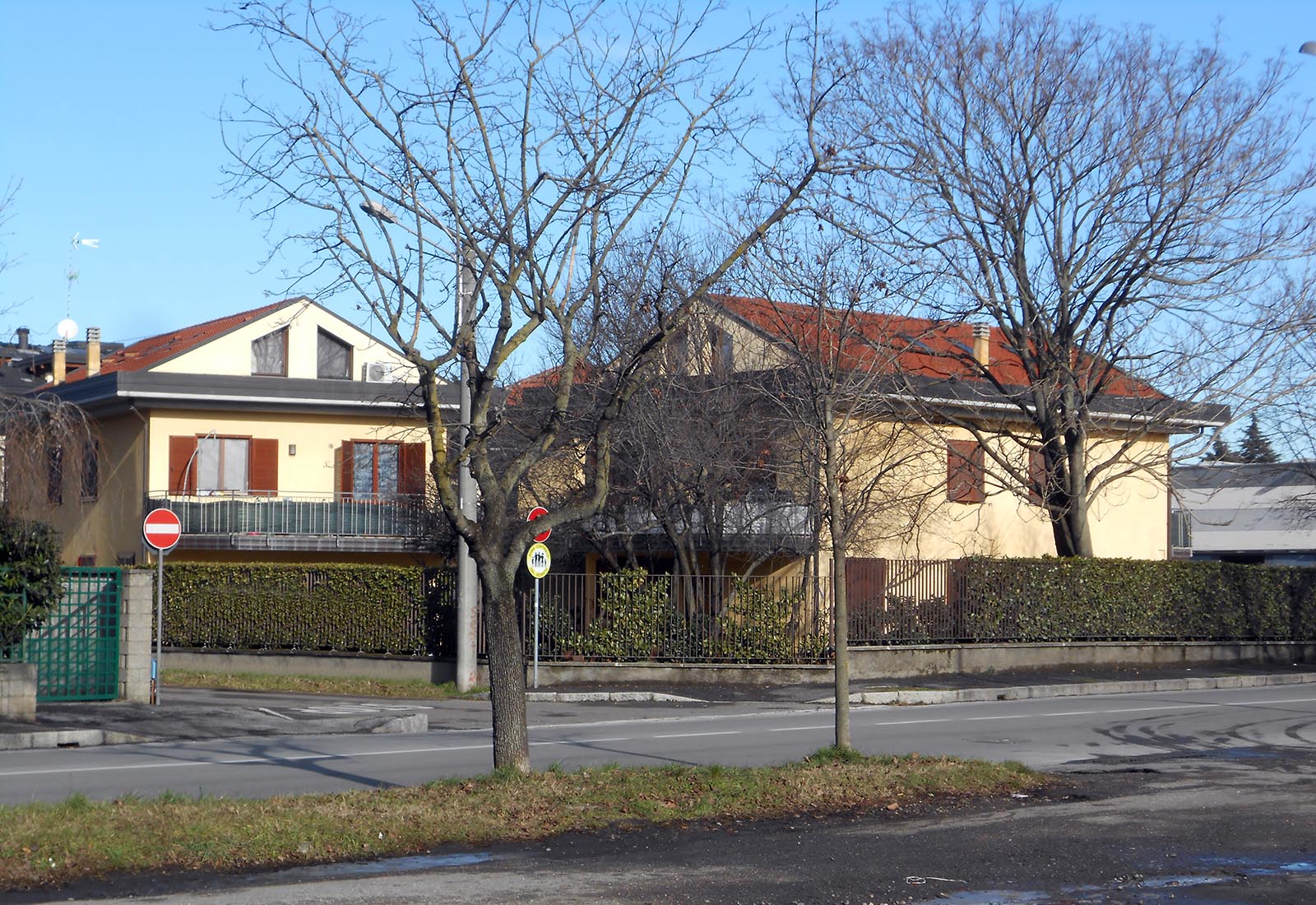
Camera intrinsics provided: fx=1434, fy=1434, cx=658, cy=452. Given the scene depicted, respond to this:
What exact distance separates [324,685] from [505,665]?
52.0 feet

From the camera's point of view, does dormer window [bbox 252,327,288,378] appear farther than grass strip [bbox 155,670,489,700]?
Yes

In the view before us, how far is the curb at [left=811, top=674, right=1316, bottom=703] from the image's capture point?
2425cm

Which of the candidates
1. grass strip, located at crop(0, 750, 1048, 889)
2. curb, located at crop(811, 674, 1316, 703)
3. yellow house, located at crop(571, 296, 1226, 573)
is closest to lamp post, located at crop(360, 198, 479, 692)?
yellow house, located at crop(571, 296, 1226, 573)

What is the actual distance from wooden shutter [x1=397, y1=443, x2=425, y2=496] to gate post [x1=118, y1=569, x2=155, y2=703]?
14.5 m

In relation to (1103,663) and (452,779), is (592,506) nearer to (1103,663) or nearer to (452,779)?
(452,779)

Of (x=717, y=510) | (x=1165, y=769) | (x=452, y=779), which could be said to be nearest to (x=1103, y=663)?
(x=717, y=510)

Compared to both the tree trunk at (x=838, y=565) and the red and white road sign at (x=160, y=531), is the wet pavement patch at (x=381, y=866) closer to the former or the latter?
the tree trunk at (x=838, y=565)

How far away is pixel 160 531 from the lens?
68.8 feet

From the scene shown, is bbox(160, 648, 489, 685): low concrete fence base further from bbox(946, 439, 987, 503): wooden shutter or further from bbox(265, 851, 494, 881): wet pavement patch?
bbox(265, 851, 494, 881): wet pavement patch

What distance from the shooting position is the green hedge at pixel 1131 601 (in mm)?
29078

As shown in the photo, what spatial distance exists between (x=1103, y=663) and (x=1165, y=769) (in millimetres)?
16636

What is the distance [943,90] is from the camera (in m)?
26.5

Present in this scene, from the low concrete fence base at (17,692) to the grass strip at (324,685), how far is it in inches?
254

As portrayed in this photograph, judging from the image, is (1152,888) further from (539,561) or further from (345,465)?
(345,465)
